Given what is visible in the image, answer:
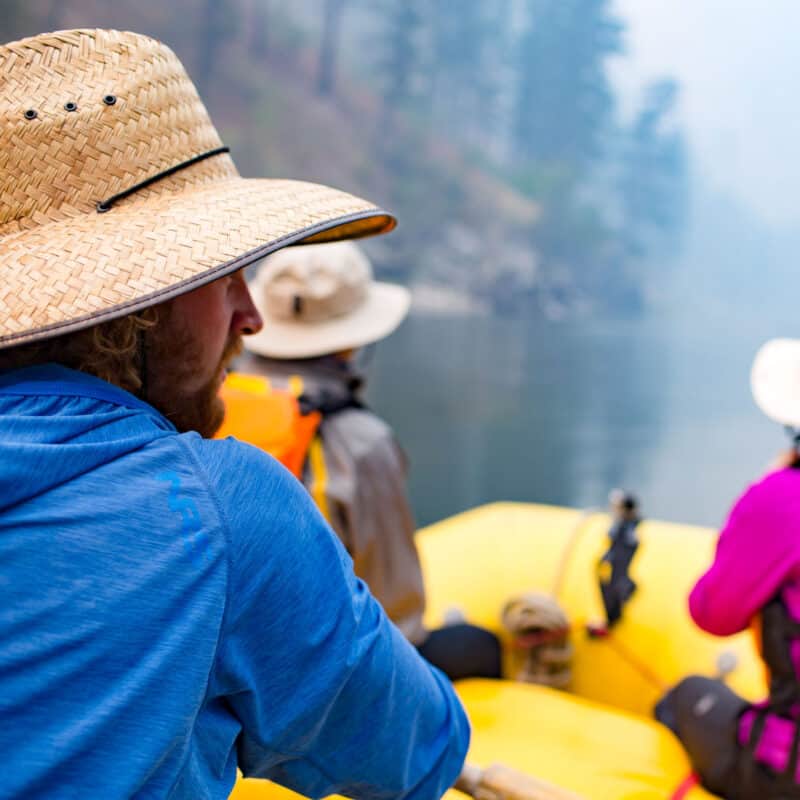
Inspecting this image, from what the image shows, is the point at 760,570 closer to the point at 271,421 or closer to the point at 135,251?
the point at 271,421

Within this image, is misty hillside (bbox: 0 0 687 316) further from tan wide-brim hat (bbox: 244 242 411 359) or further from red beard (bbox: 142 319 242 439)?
red beard (bbox: 142 319 242 439)

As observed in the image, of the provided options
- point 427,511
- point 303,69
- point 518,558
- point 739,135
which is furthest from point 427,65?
point 518,558

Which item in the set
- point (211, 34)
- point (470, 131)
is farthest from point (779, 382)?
point (470, 131)

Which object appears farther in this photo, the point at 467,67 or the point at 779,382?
the point at 467,67

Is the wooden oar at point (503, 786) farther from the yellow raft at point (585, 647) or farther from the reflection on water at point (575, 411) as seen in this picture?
the reflection on water at point (575, 411)

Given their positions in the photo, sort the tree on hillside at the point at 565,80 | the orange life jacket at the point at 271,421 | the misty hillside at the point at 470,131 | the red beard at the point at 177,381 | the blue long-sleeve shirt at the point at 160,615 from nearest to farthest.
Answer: the blue long-sleeve shirt at the point at 160,615 → the red beard at the point at 177,381 → the orange life jacket at the point at 271,421 → the misty hillside at the point at 470,131 → the tree on hillside at the point at 565,80

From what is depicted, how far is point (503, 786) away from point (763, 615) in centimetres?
58

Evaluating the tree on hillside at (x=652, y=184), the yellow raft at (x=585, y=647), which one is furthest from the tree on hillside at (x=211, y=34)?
the yellow raft at (x=585, y=647)

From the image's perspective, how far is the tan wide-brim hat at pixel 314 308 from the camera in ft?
4.67

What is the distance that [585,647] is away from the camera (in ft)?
6.22

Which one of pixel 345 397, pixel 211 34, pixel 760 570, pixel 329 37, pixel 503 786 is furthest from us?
pixel 329 37

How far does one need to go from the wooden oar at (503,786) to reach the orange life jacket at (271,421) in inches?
22.5

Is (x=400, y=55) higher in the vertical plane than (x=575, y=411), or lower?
higher

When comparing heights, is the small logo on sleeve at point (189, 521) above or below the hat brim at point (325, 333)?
above
